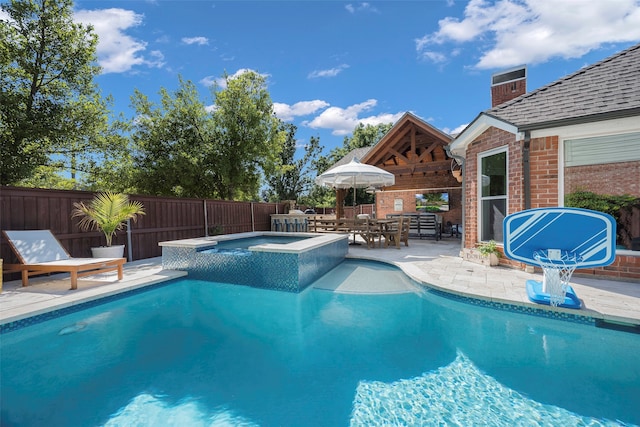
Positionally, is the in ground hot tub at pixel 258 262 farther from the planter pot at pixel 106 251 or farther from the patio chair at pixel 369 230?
the patio chair at pixel 369 230

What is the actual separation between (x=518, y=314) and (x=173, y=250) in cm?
706

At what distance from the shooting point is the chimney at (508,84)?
34.8 ft

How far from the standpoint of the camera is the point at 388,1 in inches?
371

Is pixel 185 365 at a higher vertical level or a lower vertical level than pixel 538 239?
lower

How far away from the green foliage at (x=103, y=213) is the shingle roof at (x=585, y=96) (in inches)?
372

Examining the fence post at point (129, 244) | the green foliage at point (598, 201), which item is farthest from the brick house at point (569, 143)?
the fence post at point (129, 244)

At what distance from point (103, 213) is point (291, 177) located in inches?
1110

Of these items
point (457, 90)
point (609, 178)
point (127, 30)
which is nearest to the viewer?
point (609, 178)

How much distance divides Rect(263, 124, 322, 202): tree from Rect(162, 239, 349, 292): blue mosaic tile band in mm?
27911

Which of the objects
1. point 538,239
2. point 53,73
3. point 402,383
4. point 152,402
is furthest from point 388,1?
point 53,73

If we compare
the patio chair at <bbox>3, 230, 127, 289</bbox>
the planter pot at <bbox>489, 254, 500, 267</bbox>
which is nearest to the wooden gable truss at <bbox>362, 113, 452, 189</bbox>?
the planter pot at <bbox>489, 254, 500, 267</bbox>

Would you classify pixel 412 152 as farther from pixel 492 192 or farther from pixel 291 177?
pixel 291 177

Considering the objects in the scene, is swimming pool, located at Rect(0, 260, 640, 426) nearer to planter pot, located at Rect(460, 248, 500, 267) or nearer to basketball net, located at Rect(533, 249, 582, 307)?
basketball net, located at Rect(533, 249, 582, 307)

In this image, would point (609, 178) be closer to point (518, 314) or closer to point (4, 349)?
point (518, 314)
